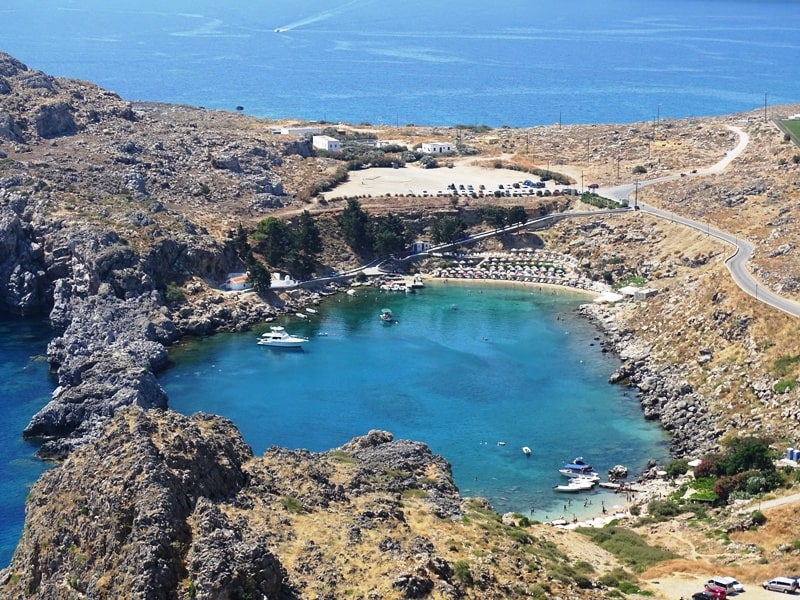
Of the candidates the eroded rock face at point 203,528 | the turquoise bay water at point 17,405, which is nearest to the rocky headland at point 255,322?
the eroded rock face at point 203,528

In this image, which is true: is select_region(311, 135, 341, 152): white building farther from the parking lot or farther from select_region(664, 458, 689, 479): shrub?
select_region(664, 458, 689, 479): shrub

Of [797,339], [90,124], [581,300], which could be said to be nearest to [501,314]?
[581,300]

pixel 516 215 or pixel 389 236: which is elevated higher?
pixel 516 215

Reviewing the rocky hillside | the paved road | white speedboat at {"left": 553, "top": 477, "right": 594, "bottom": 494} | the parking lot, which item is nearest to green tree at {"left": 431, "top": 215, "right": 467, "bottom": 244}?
the parking lot

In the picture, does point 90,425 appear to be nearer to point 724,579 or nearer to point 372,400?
point 372,400

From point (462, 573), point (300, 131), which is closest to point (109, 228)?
point (300, 131)

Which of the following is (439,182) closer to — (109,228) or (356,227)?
(356,227)
